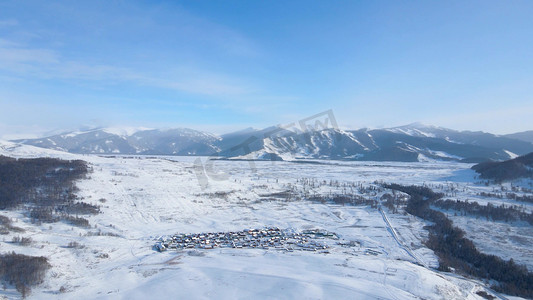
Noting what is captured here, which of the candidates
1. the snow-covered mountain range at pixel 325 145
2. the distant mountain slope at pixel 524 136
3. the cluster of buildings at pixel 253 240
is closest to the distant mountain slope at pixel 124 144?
the snow-covered mountain range at pixel 325 145

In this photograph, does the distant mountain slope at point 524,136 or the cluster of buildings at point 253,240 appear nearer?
the cluster of buildings at point 253,240

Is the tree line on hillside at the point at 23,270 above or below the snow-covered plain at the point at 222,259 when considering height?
above

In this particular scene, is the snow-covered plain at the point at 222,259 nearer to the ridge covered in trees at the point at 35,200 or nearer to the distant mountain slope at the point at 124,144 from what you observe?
the ridge covered in trees at the point at 35,200

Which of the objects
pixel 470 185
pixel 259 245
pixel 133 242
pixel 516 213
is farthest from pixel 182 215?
pixel 470 185

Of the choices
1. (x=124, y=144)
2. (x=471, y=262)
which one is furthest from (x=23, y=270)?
(x=124, y=144)

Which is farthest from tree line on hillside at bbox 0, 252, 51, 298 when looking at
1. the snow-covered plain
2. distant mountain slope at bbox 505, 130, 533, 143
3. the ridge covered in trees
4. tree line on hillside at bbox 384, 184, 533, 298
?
distant mountain slope at bbox 505, 130, 533, 143

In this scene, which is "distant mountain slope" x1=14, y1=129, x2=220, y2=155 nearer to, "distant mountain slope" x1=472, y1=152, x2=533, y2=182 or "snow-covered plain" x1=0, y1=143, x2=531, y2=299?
"distant mountain slope" x1=472, y1=152, x2=533, y2=182

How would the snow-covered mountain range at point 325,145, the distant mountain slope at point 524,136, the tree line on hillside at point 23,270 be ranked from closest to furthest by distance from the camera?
the tree line on hillside at point 23,270
the snow-covered mountain range at point 325,145
the distant mountain slope at point 524,136
